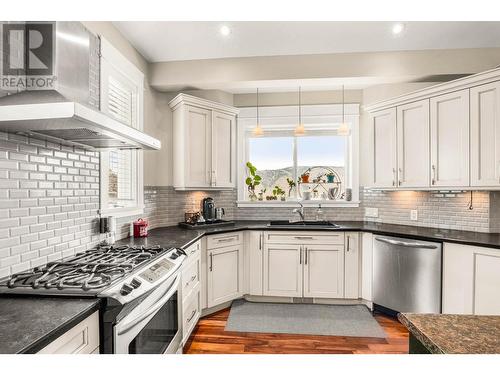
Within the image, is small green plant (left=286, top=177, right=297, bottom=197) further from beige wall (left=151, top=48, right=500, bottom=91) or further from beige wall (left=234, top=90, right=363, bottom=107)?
beige wall (left=151, top=48, right=500, bottom=91)

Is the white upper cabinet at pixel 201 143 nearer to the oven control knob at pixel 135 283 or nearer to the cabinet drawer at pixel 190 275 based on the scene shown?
the cabinet drawer at pixel 190 275

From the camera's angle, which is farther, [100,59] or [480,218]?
[480,218]

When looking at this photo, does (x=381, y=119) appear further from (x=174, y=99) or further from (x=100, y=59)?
(x=100, y=59)

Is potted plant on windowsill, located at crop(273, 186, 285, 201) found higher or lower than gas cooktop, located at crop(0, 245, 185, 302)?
higher

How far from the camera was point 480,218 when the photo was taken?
2.81 m

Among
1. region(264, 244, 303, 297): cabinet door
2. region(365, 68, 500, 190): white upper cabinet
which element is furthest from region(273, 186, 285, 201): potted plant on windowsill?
region(365, 68, 500, 190): white upper cabinet

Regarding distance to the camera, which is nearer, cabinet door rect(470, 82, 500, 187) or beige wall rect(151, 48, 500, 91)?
cabinet door rect(470, 82, 500, 187)

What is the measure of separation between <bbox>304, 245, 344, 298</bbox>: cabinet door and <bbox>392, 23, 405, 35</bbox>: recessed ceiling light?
7.09ft

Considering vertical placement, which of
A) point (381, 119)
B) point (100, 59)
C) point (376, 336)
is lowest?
point (376, 336)

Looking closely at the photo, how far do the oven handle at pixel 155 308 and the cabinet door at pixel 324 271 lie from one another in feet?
5.50

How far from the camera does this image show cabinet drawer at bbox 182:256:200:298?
2.28m

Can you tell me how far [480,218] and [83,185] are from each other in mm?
3606

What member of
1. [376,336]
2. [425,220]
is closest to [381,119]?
[425,220]

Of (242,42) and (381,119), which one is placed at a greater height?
(242,42)
